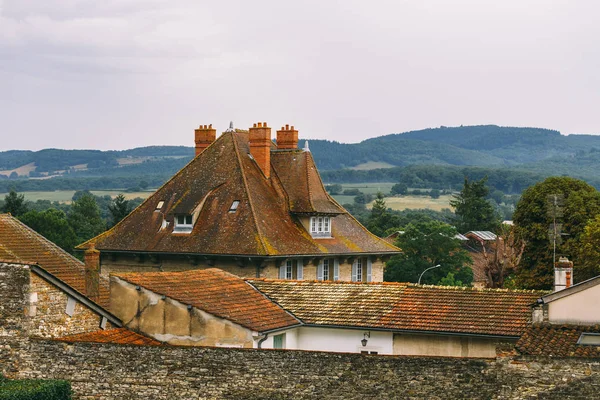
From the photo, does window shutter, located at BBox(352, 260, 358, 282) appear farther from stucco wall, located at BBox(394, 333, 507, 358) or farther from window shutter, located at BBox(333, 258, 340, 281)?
stucco wall, located at BBox(394, 333, 507, 358)

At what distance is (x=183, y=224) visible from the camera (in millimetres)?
58875

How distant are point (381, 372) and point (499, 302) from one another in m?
8.67

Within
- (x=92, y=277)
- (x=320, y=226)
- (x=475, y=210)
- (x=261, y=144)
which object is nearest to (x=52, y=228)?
(x=261, y=144)

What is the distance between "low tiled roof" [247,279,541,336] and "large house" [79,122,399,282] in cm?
1703

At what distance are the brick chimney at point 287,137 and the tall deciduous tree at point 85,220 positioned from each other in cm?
4561

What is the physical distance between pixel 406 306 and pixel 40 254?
44.1 ft

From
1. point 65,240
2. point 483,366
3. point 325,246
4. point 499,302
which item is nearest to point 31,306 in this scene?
point 483,366

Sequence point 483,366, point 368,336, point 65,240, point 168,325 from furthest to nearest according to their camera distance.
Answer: point 65,240
point 368,336
point 168,325
point 483,366

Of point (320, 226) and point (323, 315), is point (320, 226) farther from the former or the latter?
point (323, 315)

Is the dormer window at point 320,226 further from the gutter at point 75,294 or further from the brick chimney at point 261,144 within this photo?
the gutter at point 75,294

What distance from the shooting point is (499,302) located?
112ft

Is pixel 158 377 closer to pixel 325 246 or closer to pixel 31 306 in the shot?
pixel 31 306

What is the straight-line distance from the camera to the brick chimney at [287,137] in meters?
64.3

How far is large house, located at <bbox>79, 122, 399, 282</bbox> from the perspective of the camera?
185 feet
